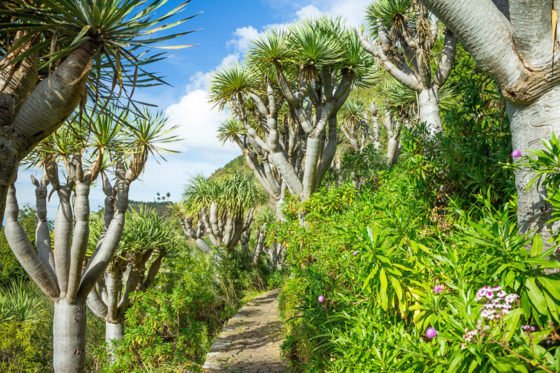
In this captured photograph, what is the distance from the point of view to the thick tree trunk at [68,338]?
20.3ft

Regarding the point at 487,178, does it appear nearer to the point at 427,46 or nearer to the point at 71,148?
the point at 427,46

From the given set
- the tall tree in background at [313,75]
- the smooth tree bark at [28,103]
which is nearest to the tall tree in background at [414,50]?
the tall tree in background at [313,75]

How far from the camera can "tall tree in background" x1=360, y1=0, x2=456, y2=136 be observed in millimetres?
5566

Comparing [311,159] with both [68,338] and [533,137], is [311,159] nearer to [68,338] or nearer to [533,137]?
[68,338]

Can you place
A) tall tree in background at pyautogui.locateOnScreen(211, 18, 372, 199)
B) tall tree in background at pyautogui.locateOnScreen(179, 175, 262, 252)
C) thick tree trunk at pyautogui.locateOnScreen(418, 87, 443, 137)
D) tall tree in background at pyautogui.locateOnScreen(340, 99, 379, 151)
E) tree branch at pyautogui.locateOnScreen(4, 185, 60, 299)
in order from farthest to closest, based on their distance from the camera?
tall tree in background at pyautogui.locateOnScreen(179, 175, 262, 252) → tall tree in background at pyautogui.locateOnScreen(340, 99, 379, 151) → tall tree in background at pyautogui.locateOnScreen(211, 18, 372, 199) → tree branch at pyautogui.locateOnScreen(4, 185, 60, 299) → thick tree trunk at pyautogui.locateOnScreen(418, 87, 443, 137)

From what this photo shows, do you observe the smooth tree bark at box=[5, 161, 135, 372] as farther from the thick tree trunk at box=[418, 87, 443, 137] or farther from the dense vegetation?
the thick tree trunk at box=[418, 87, 443, 137]

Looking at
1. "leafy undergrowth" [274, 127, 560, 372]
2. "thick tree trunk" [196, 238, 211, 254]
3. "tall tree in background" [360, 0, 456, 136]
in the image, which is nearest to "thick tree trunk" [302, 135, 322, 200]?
"tall tree in background" [360, 0, 456, 136]

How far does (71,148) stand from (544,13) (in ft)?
21.8

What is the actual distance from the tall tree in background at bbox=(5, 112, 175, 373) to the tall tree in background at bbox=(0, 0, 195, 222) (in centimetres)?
260

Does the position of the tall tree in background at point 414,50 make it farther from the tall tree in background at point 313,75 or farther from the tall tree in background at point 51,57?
the tall tree in background at point 51,57

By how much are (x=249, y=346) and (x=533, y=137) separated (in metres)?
6.24

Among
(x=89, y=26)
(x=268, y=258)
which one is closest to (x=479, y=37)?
(x=89, y=26)

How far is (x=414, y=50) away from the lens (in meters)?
6.36

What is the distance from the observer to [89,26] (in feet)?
10.1
